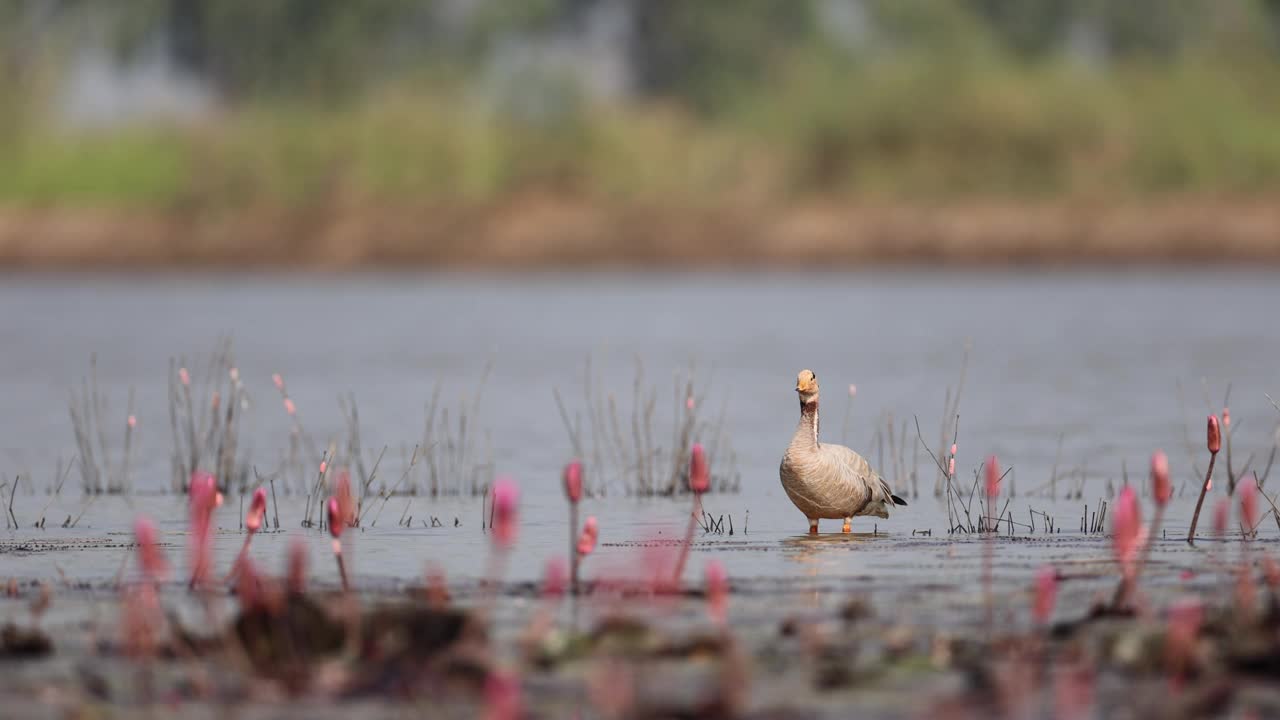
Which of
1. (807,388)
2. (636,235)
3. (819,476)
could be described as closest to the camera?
(819,476)

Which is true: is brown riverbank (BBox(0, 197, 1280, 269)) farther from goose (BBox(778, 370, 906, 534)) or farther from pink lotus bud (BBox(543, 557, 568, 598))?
pink lotus bud (BBox(543, 557, 568, 598))

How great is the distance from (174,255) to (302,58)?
100ft

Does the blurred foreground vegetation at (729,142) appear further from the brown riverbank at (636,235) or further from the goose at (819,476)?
the goose at (819,476)

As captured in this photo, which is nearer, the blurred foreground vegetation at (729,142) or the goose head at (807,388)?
the goose head at (807,388)

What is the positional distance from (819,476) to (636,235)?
4575 centimetres

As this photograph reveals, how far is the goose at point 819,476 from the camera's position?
42.5 ft

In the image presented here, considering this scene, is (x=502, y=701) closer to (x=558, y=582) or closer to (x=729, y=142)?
(x=558, y=582)

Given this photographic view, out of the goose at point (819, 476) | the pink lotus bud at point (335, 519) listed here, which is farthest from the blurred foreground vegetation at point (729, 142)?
the pink lotus bud at point (335, 519)

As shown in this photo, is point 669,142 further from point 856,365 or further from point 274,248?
point 856,365

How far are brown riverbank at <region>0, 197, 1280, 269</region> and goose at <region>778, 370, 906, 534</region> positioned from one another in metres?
42.7

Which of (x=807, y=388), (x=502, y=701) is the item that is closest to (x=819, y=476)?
(x=807, y=388)

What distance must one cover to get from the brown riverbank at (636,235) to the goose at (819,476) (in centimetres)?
4272

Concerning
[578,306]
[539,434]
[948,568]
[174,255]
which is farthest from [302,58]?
[948,568]

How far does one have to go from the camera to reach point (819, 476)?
13.0 m
